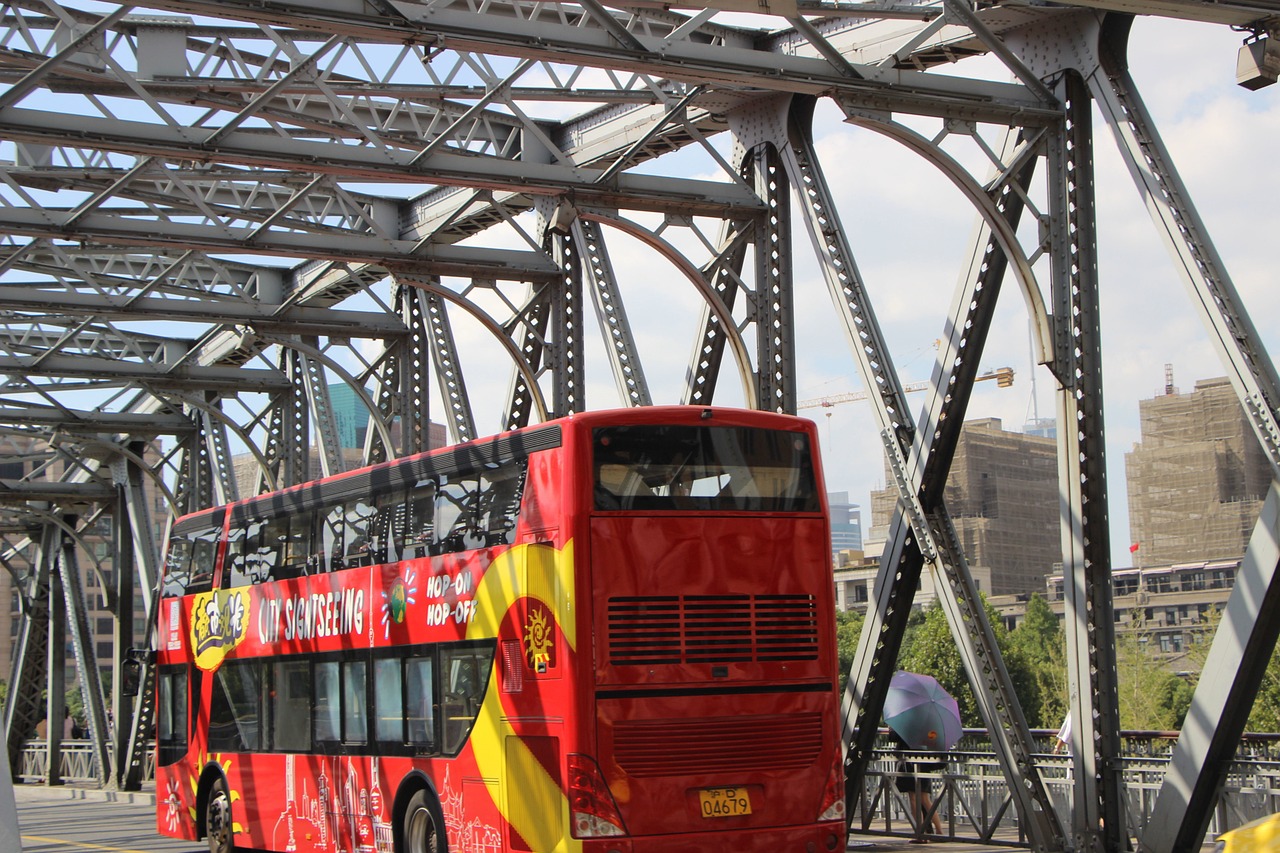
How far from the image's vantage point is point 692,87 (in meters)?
16.4

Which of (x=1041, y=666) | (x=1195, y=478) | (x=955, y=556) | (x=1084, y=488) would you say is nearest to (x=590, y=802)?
(x=955, y=556)

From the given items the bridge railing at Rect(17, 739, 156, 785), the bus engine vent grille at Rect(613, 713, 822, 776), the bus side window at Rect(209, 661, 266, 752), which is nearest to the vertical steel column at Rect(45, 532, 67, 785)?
the bridge railing at Rect(17, 739, 156, 785)

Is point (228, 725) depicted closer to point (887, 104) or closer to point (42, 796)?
point (887, 104)

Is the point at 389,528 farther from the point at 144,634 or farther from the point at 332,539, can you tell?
the point at 144,634

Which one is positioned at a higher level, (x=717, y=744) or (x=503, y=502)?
(x=503, y=502)

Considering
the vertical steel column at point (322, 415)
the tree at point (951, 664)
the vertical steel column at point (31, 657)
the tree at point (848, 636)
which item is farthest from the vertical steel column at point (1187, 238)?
the tree at point (848, 636)

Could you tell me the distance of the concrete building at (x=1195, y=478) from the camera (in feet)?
290

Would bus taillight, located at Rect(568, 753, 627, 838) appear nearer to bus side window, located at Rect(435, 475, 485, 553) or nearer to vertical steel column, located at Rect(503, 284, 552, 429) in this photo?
bus side window, located at Rect(435, 475, 485, 553)

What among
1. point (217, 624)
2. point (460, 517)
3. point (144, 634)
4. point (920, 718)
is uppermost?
point (144, 634)

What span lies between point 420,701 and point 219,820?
4.87 metres

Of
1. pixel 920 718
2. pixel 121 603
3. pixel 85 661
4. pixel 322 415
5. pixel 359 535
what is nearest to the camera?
pixel 359 535

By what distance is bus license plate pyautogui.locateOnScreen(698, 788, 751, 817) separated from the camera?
10805mm

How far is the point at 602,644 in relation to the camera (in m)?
10.7

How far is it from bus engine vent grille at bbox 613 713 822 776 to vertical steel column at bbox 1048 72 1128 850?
2785 millimetres
